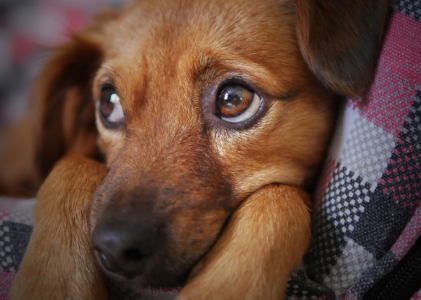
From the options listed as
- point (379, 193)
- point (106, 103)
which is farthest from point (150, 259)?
point (106, 103)

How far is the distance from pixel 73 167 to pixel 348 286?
3.95 ft

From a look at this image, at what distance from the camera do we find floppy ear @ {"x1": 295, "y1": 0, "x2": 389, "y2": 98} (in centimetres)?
121

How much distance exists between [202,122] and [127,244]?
55cm

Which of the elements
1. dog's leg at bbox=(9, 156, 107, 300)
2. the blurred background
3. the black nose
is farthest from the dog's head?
the blurred background

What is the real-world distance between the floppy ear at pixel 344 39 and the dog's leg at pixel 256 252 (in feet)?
1.56

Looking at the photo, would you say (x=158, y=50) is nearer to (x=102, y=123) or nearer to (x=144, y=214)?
(x=102, y=123)

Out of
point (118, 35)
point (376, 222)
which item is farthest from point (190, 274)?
point (118, 35)

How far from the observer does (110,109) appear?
1.63 meters

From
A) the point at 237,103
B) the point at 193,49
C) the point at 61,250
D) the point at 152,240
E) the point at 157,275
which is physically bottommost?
the point at 61,250

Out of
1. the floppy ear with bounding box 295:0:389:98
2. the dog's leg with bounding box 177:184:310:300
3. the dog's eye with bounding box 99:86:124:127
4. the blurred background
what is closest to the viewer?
the dog's leg with bounding box 177:184:310:300

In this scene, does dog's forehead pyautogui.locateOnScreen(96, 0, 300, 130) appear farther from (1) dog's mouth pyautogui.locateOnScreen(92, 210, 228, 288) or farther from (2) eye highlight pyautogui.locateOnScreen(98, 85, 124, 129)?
(1) dog's mouth pyautogui.locateOnScreen(92, 210, 228, 288)

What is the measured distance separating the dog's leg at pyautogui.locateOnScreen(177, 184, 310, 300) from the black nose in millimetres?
168


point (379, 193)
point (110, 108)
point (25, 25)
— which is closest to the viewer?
point (379, 193)

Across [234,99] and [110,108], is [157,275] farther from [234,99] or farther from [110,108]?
[110,108]
